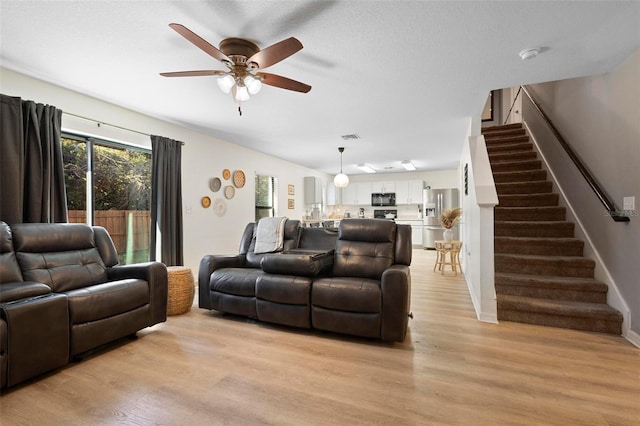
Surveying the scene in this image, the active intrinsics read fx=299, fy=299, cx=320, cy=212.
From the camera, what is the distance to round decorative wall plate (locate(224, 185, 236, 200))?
5.34m

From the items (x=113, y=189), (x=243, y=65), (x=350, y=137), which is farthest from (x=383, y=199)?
(x=243, y=65)

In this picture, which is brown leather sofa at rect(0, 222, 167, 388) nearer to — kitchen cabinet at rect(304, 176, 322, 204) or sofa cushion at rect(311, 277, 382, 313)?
sofa cushion at rect(311, 277, 382, 313)

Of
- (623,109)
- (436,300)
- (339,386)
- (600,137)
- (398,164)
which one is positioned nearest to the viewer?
(339,386)

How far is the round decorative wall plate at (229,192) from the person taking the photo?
534cm

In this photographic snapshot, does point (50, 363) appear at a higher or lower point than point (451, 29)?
lower

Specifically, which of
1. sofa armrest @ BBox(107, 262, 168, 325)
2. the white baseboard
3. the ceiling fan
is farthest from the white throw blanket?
the white baseboard

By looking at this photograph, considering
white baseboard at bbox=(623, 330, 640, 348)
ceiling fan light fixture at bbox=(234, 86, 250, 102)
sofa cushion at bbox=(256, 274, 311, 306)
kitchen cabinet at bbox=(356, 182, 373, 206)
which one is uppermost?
ceiling fan light fixture at bbox=(234, 86, 250, 102)

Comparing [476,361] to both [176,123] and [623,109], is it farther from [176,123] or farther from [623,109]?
[176,123]

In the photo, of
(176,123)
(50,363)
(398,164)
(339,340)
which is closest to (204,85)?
(176,123)

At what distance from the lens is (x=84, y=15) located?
2.01 meters

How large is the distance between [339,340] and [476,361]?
107 cm

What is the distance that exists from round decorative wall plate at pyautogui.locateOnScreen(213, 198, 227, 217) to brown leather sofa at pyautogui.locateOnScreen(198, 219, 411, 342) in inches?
71.7

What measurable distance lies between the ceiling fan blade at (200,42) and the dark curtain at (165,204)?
2279 millimetres

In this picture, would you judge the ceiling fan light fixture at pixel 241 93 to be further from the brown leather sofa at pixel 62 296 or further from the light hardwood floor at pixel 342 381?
the light hardwood floor at pixel 342 381
